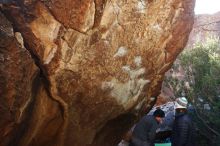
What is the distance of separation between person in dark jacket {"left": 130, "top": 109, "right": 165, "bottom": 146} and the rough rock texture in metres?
0.43

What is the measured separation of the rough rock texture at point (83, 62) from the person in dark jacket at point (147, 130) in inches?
17.1

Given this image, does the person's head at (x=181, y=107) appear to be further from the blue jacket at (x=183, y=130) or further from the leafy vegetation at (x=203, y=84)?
the leafy vegetation at (x=203, y=84)

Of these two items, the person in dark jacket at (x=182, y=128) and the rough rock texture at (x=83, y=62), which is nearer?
the rough rock texture at (x=83, y=62)

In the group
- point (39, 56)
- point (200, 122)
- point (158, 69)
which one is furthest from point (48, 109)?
point (200, 122)

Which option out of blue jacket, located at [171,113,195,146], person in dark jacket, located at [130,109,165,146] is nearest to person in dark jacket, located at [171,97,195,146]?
blue jacket, located at [171,113,195,146]

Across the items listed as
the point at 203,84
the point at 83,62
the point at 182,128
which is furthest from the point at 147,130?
the point at 203,84

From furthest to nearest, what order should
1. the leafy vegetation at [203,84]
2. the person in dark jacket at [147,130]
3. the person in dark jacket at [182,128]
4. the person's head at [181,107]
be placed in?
the leafy vegetation at [203,84], the person's head at [181,107], the person in dark jacket at [182,128], the person in dark jacket at [147,130]

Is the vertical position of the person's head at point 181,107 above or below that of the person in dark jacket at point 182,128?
above

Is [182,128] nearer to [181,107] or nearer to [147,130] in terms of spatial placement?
[181,107]

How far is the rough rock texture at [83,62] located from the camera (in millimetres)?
5906

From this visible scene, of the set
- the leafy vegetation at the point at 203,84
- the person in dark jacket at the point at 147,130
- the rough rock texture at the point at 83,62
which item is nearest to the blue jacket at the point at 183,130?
the person in dark jacket at the point at 147,130

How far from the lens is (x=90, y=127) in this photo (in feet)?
24.4

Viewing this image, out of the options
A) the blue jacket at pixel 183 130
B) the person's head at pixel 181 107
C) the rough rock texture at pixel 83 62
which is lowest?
the blue jacket at pixel 183 130

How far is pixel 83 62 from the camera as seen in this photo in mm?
6594
